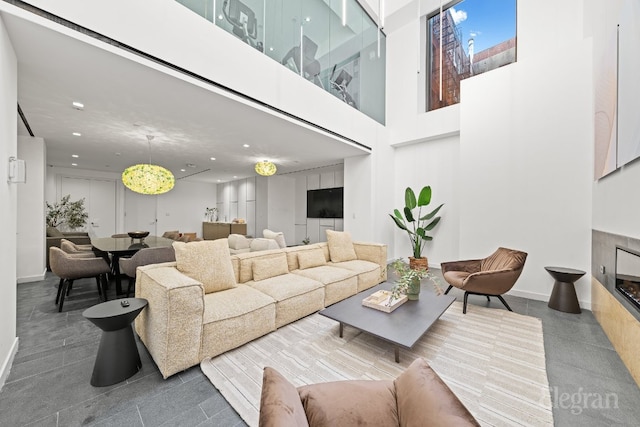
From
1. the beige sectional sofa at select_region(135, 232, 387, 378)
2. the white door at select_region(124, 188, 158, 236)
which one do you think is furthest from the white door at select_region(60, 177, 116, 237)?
the beige sectional sofa at select_region(135, 232, 387, 378)

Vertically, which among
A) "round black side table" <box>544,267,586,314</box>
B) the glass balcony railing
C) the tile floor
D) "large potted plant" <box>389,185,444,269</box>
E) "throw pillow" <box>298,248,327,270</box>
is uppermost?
the glass balcony railing

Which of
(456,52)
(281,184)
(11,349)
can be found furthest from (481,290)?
(281,184)

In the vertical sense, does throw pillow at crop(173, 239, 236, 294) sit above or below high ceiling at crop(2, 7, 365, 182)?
below

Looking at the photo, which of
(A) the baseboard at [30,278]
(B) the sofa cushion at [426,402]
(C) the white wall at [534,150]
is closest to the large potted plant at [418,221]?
(C) the white wall at [534,150]

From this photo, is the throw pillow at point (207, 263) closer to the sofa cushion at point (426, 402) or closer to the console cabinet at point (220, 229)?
the sofa cushion at point (426, 402)

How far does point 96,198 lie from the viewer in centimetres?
830

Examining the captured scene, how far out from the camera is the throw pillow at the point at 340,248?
4117 millimetres

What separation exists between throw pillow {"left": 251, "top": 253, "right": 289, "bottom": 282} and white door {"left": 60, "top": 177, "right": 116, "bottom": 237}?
8.31 metres

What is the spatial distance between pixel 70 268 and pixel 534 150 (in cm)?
658

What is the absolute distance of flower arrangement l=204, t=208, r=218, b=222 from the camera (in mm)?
11002

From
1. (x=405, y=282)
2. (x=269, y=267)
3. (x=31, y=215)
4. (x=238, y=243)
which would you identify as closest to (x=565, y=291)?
(x=405, y=282)

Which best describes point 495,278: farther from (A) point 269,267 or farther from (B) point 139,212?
(B) point 139,212

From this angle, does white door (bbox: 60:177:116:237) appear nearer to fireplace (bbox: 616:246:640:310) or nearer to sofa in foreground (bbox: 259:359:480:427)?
sofa in foreground (bbox: 259:359:480:427)

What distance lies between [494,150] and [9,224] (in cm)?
583
